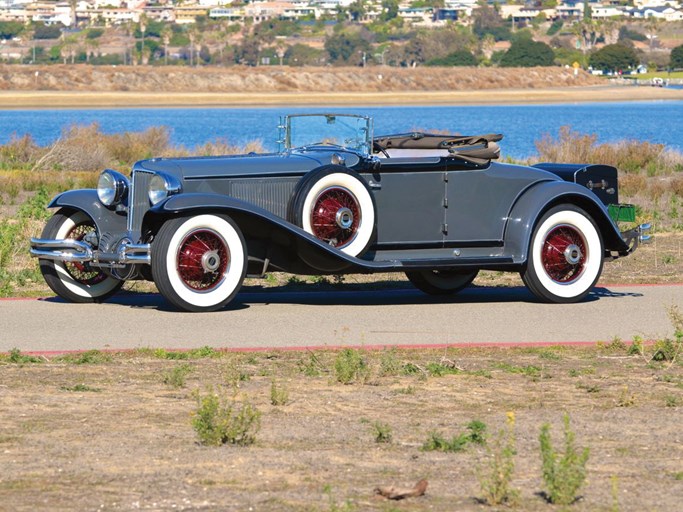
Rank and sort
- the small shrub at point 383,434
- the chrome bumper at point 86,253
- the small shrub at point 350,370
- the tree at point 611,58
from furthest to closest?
1. the tree at point 611,58
2. the chrome bumper at point 86,253
3. the small shrub at point 350,370
4. the small shrub at point 383,434

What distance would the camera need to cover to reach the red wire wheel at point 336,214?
11.9 m

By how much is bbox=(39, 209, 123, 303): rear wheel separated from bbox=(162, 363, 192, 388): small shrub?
336 cm

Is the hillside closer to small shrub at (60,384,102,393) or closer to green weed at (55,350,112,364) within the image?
green weed at (55,350,112,364)

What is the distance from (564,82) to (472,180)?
136 metres

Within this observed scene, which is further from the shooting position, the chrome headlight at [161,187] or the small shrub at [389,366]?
the chrome headlight at [161,187]

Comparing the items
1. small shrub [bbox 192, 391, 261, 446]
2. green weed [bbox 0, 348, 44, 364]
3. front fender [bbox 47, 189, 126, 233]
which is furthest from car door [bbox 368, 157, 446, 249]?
small shrub [bbox 192, 391, 261, 446]

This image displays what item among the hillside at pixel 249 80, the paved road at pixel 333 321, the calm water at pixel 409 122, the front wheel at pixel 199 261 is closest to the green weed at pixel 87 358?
the paved road at pixel 333 321

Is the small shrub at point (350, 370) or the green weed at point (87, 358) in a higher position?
the small shrub at point (350, 370)

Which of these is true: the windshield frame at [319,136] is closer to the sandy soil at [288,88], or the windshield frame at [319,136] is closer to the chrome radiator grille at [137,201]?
the chrome radiator grille at [137,201]

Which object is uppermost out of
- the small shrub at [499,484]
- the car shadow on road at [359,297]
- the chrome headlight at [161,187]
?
the chrome headlight at [161,187]

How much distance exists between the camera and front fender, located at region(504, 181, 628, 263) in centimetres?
1241

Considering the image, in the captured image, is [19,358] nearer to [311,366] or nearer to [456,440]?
[311,366]

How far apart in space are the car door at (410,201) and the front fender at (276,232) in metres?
0.49

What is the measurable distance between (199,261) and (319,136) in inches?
82.2
